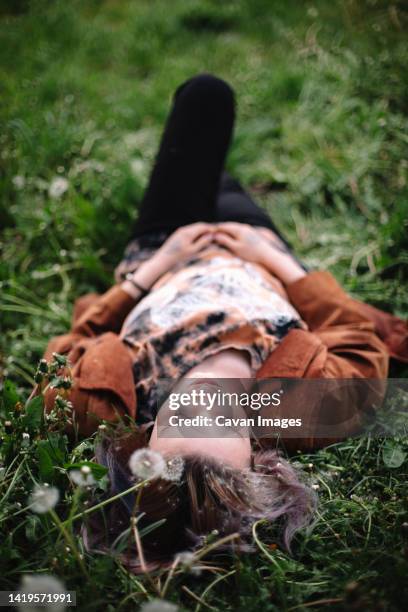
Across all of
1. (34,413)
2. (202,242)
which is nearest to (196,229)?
(202,242)

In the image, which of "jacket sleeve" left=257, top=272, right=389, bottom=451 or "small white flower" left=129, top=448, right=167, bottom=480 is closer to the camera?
"small white flower" left=129, top=448, right=167, bottom=480

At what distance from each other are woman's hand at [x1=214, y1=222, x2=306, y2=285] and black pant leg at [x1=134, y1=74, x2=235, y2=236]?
0.20 m

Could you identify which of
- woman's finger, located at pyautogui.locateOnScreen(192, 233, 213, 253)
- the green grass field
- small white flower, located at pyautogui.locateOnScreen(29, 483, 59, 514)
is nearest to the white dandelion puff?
the green grass field

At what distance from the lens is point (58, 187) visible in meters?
2.53

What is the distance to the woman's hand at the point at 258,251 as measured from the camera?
79.9 inches

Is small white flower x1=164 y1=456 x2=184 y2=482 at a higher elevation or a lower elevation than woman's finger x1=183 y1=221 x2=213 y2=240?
lower

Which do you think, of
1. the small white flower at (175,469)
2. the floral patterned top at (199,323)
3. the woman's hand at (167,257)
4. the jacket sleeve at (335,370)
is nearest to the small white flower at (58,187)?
the woman's hand at (167,257)

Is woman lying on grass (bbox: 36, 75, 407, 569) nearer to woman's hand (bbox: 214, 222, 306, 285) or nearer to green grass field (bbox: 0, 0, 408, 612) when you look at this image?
woman's hand (bbox: 214, 222, 306, 285)

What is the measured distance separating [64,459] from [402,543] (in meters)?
0.87

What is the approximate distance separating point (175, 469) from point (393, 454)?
28.4 inches

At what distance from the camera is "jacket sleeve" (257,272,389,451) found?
5.10ft

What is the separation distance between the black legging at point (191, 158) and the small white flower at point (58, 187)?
1.74 feet

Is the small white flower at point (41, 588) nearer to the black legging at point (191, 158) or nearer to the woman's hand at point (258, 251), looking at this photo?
the woman's hand at point (258, 251)

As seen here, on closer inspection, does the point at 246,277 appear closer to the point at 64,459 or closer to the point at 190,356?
the point at 190,356
